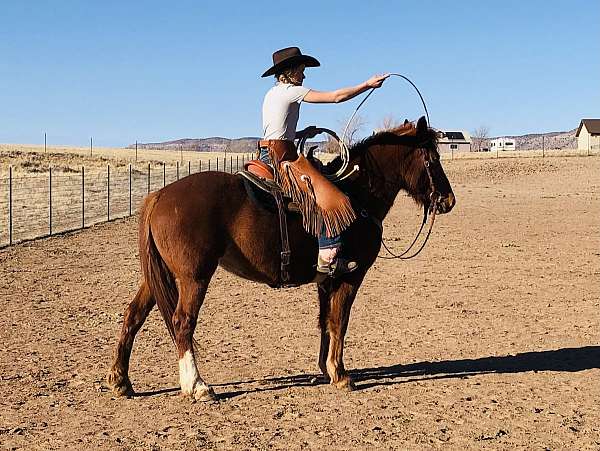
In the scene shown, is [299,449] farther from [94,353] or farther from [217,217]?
[94,353]

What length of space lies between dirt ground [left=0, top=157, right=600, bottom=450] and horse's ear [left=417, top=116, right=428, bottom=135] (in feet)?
6.76

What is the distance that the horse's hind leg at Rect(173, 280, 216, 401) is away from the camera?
607 cm

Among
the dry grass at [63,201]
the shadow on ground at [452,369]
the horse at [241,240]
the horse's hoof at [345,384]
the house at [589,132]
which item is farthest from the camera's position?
the house at [589,132]

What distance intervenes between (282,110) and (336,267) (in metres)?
1.28

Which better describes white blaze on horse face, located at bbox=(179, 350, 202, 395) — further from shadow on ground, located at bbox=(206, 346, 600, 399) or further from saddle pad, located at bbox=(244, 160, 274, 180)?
saddle pad, located at bbox=(244, 160, 274, 180)

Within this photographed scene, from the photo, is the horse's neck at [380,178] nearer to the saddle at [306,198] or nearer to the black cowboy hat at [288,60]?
the saddle at [306,198]

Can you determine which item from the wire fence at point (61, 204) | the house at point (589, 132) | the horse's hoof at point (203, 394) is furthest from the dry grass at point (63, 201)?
the house at point (589, 132)

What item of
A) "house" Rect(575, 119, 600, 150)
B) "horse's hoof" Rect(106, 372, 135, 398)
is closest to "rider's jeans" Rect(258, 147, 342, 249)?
"horse's hoof" Rect(106, 372, 135, 398)

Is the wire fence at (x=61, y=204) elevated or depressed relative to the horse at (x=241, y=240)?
depressed

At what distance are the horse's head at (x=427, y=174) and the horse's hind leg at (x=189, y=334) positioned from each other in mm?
2007

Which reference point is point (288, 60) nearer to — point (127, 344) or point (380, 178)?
point (380, 178)

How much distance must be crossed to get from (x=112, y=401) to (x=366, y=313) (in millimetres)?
4315

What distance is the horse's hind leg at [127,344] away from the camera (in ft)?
20.7

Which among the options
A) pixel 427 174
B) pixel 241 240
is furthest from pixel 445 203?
pixel 241 240
